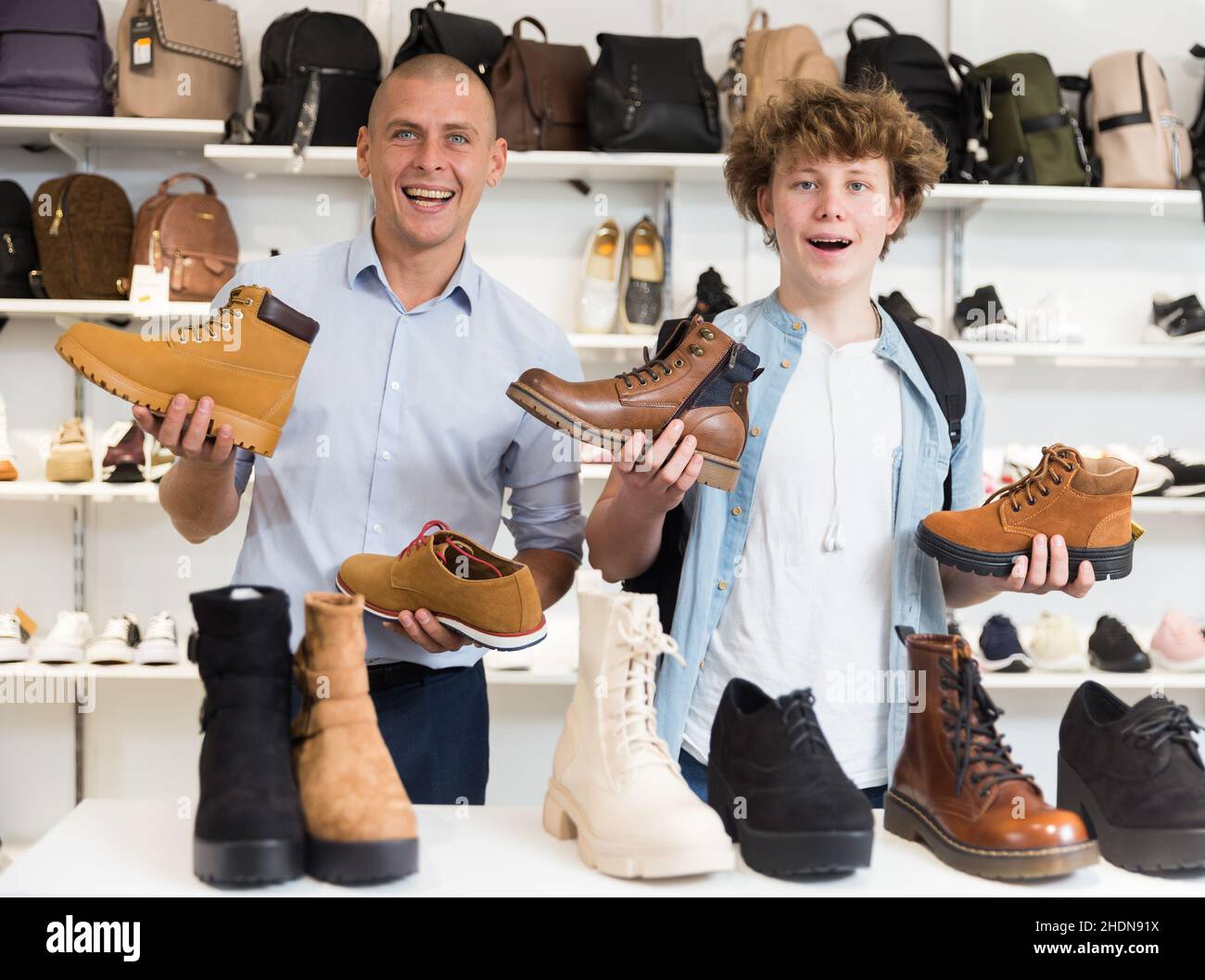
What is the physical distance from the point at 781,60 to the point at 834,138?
6.88 feet

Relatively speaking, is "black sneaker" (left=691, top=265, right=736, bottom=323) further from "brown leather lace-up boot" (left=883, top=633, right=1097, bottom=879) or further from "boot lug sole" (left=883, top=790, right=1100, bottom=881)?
"boot lug sole" (left=883, top=790, right=1100, bottom=881)

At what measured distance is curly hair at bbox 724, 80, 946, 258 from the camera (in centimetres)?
175

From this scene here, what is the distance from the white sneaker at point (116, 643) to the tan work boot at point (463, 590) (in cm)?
236

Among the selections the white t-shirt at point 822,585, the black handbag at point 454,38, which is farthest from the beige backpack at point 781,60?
the white t-shirt at point 822,585

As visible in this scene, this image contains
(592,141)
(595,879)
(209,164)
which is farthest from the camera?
(209,164)

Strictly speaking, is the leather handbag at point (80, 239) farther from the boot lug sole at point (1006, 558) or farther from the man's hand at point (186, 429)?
the boot lug sole at point (1006, 558)

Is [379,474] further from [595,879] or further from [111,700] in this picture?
[111,700]

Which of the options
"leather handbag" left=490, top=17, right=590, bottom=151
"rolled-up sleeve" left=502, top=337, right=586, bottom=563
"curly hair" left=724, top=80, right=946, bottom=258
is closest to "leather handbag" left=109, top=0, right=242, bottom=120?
"leather handbag" left=490, top=17, right=590, bottom=151

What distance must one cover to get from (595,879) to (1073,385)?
139 inches

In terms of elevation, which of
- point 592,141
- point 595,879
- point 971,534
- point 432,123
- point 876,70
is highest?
point 876,70

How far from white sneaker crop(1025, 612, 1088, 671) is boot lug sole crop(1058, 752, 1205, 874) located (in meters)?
2.66

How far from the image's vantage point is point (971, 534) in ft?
5.27

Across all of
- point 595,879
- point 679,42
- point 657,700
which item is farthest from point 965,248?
point 595,879

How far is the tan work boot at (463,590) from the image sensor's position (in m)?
1.47
